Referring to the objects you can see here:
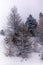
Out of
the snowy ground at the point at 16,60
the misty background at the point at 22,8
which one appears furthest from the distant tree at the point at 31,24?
the snowy ground at the point at 16,60

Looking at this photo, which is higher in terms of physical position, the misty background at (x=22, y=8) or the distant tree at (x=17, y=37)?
the misty background at (x=22, y=8)

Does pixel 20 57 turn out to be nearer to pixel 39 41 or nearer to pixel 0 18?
pixel 39 41

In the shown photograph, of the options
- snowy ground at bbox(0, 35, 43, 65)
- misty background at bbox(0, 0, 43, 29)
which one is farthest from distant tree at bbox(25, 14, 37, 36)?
snowy ground at bbox(0, 35, 43, 65)

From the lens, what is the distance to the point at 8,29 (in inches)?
61.7

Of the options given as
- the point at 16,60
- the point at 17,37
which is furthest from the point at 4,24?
the point at 16,60

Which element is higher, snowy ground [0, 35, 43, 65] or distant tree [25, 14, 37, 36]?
distant tree [25, 14, 37, 36]

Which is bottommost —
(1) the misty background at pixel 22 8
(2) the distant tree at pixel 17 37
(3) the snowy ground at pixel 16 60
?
(3) the snowy ground at pixel 16 60

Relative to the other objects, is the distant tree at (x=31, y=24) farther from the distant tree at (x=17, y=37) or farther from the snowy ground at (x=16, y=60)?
the snowy ground at (x=16, y=60)

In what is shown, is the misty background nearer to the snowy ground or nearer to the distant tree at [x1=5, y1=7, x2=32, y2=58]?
the distant tree at [x1=5, y1=7, x2=32, y2=58]

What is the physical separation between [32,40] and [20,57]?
22 centimetres

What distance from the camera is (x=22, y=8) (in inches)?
62.4

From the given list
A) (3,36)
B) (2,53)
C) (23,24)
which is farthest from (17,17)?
(2,53)

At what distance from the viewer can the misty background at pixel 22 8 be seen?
62.0 inches

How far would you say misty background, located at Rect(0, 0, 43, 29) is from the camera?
1.57m
